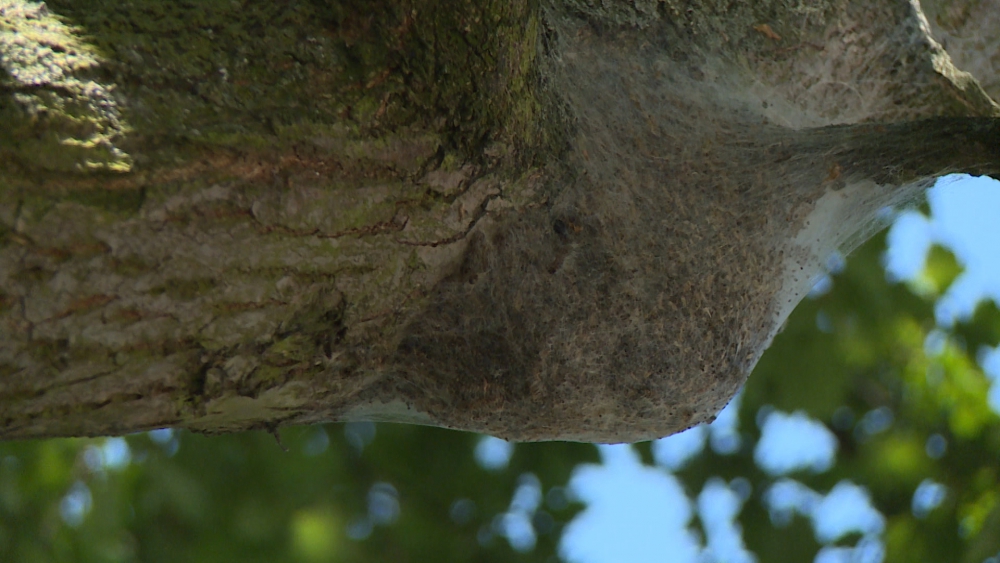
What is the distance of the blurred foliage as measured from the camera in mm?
3064

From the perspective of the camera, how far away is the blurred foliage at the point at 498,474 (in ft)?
10.1

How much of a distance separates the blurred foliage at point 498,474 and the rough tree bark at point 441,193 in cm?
167

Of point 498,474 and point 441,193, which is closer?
point 441,193

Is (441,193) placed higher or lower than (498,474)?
higher

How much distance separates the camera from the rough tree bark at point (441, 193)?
1.02 m

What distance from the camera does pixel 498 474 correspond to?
12.2 feet

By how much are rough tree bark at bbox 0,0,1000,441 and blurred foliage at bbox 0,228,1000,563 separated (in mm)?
1669

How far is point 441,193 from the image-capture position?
1267 mm

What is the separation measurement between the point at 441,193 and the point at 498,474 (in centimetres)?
267

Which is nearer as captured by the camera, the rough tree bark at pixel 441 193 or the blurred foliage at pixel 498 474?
the rough tree bark at pixel 441 193

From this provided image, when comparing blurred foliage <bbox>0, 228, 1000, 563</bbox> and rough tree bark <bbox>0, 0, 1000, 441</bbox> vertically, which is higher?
rough tree bark <bbox>0, 0, 1000, 441</bbox>

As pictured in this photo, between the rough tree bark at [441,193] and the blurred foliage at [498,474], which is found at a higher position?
the rough tree bark at [441,193]

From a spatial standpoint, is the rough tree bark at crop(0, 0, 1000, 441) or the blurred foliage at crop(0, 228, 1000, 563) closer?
the rough tree bark at crop(0, 0, 1000, 441)

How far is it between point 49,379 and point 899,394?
4157 mm
